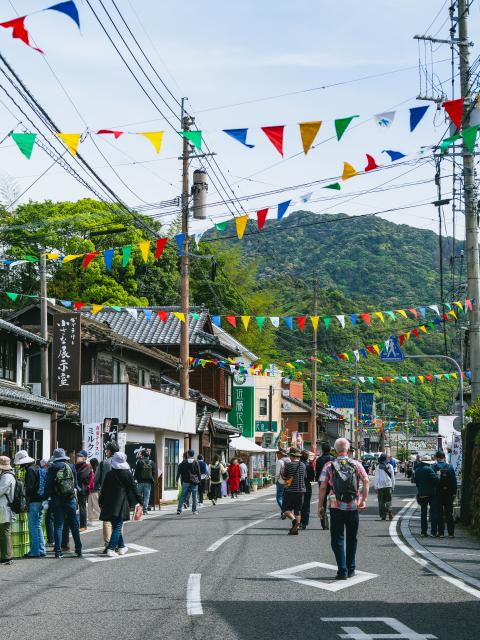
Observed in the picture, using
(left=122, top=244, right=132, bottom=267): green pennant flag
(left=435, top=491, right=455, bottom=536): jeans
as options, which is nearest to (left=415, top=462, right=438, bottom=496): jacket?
(left=435, top=491, right=455, bottom=536): jeans

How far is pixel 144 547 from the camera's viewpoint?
1623 cm

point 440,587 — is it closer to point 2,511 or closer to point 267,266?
point 2,511

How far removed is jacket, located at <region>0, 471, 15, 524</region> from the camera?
14.1 metres

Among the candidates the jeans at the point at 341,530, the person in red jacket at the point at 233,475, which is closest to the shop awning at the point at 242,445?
the person in red jacket at the point at 233,475

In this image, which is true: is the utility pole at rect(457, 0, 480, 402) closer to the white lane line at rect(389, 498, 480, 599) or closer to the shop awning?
the white lane line at rect(389, 498, 480, 599)

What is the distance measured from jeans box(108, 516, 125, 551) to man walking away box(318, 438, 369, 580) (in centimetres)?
432

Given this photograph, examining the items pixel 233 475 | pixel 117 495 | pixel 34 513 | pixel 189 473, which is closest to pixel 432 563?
pixel 117 495

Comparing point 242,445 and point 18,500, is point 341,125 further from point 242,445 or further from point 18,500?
point 242,445

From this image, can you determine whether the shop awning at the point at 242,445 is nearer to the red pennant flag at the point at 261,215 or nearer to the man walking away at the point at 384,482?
the man walking away at the point at 384,482

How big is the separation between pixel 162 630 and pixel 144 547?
8529 mm

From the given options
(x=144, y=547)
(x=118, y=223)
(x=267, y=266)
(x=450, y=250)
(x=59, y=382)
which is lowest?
(x=144, y=547)

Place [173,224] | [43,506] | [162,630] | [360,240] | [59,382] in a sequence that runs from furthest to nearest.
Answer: [360,240], [173,224], [59,382], [43,506], [162,630]

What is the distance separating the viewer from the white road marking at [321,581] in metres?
10.8

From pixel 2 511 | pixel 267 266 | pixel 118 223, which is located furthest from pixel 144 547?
pixel 267 266
